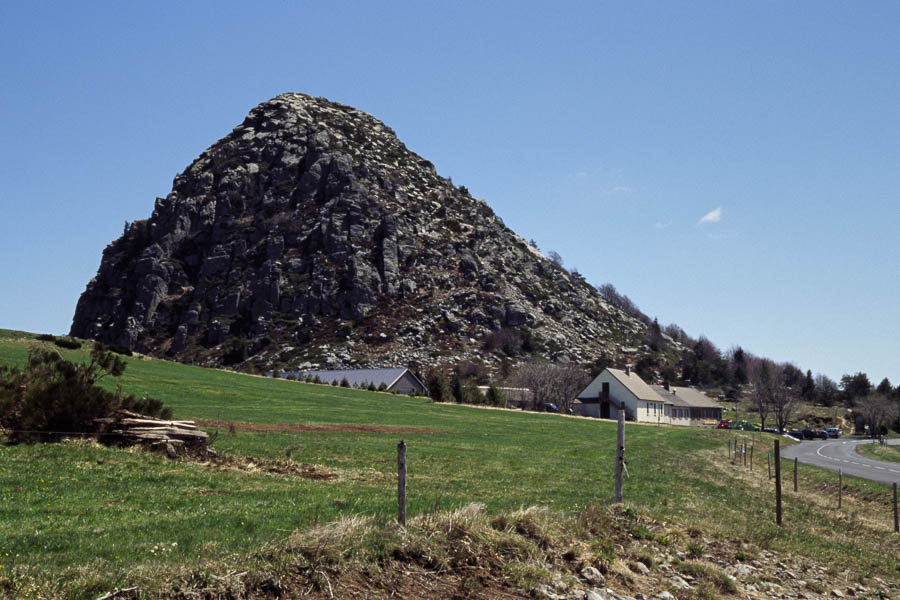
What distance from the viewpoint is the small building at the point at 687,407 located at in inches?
4636

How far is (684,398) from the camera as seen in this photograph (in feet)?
414

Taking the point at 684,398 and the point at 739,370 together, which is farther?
the point at 739,370

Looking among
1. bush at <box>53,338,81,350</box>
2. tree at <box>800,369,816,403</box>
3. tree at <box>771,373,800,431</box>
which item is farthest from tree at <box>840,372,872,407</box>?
bush at <box>53,338,81,350</box>

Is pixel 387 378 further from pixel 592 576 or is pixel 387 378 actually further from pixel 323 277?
pixel 592 576

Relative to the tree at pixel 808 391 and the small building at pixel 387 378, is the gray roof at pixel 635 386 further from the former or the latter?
the tree at pixel 808 391

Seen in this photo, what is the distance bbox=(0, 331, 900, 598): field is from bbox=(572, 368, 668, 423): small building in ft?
207

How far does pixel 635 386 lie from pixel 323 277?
270ft

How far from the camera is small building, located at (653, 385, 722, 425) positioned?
11775cm

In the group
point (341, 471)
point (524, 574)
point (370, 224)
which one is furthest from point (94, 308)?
point (524, 574)

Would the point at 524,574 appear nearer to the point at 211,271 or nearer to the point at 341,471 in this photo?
the point at 341,471

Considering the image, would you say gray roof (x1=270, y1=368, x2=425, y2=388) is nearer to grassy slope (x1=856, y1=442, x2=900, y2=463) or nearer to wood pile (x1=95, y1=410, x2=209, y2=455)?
grassy slope (x1=856, y1=442, x2=900, y2=463)

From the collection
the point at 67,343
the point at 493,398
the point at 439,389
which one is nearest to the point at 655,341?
the point at 493,398

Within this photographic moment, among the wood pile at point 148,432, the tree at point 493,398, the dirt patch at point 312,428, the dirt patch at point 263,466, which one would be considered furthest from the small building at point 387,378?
the wood pile at point 148,432

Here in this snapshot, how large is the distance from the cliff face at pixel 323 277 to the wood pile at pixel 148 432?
365 feet
